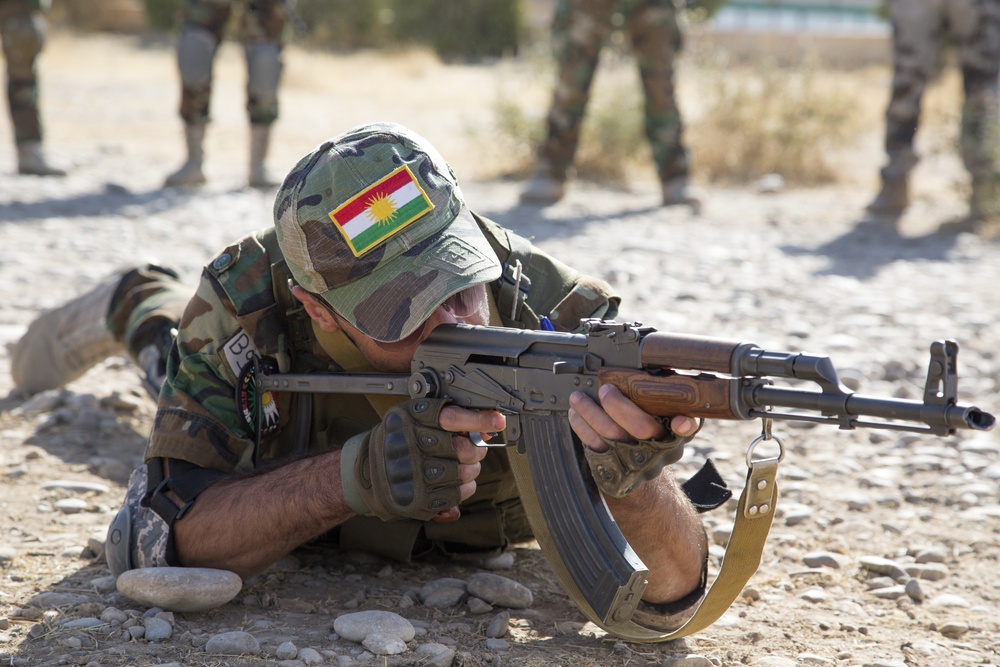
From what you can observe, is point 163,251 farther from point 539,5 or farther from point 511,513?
point 539,5

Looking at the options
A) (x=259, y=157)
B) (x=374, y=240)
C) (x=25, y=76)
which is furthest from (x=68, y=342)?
(x=25, y=76)

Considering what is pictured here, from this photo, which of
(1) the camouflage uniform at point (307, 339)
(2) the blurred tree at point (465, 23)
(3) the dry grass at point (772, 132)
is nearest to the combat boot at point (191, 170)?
(3) the dry grass at point (772, 132)

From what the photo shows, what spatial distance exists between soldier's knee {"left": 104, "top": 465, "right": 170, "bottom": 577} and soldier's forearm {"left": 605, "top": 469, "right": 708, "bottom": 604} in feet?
3.54

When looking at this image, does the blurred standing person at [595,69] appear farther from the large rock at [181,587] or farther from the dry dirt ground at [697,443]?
the large rock at [181,587]

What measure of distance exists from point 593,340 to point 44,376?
108 inches

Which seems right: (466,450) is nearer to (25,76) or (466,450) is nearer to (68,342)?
(68,342)

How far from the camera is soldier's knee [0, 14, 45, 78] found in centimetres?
786

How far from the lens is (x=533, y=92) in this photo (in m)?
15.4

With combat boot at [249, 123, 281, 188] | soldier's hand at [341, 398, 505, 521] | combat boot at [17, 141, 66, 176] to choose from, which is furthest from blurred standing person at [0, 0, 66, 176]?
soldier's hand at [341, 398, 505, 521]

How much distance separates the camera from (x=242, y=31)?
8.19 m

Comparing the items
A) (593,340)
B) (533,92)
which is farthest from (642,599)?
(533,92)

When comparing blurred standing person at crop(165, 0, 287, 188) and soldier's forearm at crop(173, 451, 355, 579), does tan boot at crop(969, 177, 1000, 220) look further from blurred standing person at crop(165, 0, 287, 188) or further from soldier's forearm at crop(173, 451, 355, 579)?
soldier's forearm at crop(173, 451, 355, 579)

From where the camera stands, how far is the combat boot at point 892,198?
8.31 meters

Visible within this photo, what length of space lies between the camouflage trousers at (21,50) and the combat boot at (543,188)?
12.5ft
